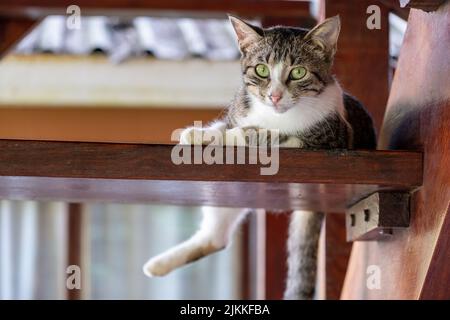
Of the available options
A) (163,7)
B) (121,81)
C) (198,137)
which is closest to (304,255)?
(198,137)

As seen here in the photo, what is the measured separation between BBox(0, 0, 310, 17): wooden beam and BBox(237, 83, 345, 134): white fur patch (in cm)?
75

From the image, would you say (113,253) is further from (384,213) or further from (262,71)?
(384,213)

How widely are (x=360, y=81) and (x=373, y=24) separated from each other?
0.57 ft

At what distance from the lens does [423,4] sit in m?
1.26

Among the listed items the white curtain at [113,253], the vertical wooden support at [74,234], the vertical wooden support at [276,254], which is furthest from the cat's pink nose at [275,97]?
the white curtain at [113,253]

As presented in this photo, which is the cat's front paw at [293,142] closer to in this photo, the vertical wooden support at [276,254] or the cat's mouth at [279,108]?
the cat's mouth at [279,108]

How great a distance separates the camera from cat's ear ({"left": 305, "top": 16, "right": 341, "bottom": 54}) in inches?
59.3

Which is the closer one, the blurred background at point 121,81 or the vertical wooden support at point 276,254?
the vertical wooden support at point 276,254

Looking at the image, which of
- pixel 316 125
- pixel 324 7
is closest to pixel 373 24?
pixel 324 7

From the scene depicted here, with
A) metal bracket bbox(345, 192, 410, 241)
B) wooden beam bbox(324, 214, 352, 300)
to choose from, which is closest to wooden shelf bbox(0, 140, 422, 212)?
metal bracket bbox(345, 192, 410, 241)

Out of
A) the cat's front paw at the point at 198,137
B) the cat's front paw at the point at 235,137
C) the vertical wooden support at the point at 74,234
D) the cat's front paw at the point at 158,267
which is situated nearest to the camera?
the cat's front paw at the point at 198,137

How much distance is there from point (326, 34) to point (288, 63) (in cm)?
8

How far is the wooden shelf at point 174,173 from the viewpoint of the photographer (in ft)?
3.81

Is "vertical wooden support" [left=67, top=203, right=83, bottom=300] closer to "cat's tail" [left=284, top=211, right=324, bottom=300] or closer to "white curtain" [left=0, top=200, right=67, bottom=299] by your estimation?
"cat's tail" [left=284, top=211, right=324, bottom=300]
